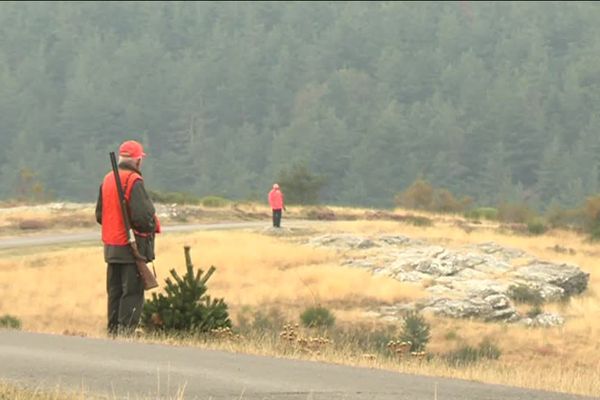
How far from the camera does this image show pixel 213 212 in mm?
50719

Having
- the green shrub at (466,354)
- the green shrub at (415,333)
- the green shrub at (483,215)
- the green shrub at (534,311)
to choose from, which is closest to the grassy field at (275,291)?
the green shrub at (466,354)

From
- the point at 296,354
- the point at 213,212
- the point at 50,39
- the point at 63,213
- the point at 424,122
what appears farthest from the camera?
the point at 50,39

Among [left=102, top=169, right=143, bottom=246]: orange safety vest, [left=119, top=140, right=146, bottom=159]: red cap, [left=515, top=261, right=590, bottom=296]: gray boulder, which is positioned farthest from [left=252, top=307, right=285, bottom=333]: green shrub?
[left=119, top=140, right=146, bottom=159]: red cap

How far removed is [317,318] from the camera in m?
23.9

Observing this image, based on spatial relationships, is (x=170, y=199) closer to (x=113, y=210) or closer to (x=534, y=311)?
(x=534, y=311)

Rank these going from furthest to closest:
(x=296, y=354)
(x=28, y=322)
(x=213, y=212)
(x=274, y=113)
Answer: (x=274, y=113) < (x=213, y=212) < (x=28, y=322) < (x=296, y=354)

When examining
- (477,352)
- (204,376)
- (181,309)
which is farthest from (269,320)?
(204,376)

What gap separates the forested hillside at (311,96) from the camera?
11875 cm

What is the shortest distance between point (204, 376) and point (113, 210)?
3.15m

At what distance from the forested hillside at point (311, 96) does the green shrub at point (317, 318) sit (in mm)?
74636

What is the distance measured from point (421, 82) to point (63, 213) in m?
102

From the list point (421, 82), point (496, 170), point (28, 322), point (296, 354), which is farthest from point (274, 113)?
point (296, 354)

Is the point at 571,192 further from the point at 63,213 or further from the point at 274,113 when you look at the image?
the point at 63,213

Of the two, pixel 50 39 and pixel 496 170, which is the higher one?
pixel 50 39
